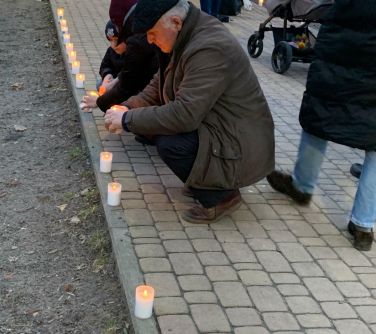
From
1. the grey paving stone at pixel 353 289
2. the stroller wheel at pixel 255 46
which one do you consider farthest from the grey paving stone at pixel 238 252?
the stroller wheel at pixel 255 46

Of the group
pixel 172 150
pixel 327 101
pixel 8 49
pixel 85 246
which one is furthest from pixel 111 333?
pixel 8 49

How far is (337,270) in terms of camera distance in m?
3.43

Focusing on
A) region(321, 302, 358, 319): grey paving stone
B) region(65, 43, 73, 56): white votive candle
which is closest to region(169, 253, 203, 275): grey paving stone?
region(321, 302, 358, 319): grey paving stone

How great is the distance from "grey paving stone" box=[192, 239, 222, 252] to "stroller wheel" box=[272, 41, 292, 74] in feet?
15.7

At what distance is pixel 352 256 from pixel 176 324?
52.7 inches

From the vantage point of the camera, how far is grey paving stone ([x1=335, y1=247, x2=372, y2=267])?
353cm

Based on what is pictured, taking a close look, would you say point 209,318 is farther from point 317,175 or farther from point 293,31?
point 293,31

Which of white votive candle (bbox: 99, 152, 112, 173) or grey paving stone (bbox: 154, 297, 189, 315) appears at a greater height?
grey paving stone (bbox: 154, 297, 189, 315)

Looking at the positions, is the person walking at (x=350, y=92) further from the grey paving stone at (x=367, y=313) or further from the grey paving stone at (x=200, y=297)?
the grey paving stone at (x=200, y=297)

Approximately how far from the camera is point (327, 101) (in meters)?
3.63

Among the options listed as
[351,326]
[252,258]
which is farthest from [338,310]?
[252,258]

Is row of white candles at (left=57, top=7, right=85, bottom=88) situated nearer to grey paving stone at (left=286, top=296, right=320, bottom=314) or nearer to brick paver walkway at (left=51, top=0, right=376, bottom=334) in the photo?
brick paver walkway at (left=51, top=0, right=376, bottom=334)

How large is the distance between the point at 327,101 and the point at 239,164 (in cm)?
68

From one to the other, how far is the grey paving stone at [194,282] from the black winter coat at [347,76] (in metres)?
1.22
